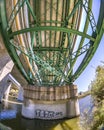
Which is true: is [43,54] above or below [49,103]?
above

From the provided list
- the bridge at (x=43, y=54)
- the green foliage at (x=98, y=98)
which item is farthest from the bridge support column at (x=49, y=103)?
the green foliage at (x=98, y=98)

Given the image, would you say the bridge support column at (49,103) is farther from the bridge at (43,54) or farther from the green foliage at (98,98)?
the green foliage at (98,98)

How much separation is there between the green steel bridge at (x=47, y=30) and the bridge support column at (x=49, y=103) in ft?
7.11

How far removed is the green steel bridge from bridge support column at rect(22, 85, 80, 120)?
217 centimetres

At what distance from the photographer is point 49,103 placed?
32125mm

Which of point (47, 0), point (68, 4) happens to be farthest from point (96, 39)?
point (47, 0)

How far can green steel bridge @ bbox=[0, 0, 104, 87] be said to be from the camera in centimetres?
2505

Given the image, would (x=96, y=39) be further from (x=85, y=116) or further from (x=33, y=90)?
(x=85, y=116)

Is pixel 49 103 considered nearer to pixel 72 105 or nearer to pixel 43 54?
pixel 72 105

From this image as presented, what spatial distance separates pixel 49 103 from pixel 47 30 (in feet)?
34.2

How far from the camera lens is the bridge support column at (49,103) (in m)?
31.4

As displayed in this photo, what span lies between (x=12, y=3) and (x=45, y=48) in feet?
44.6

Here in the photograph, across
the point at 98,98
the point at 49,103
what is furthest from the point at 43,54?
the point at 98,98

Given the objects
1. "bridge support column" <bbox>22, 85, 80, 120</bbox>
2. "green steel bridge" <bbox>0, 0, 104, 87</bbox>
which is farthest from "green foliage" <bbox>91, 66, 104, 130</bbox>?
"bridge support column" <bbox>22, 85, 80, 120</bbox>
